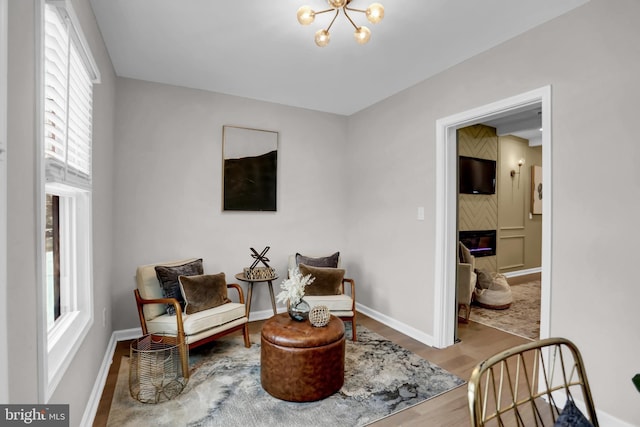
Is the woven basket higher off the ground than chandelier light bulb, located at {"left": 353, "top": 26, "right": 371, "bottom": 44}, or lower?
lower

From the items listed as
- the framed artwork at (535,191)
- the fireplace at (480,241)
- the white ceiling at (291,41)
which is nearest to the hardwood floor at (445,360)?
the fireplace at (480,241)

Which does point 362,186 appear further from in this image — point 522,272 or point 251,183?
point 522,272

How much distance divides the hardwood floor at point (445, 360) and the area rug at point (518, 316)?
177mm

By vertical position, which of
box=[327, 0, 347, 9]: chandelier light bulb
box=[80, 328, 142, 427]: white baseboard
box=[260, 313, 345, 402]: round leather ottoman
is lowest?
box=[80, 328, 142, 427]: white baseboard

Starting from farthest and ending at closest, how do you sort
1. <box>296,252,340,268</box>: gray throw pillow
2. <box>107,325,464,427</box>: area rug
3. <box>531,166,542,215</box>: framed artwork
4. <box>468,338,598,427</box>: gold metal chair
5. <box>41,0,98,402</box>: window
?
1. <box>531,166,542,215</box>: framed artwork
2. <box>296,252,340,268</box>: gray throw pillow
3. <box>107,325,464,427</box>: area rug
4. <box>41,0,98,402</box>: window
5. <box>468,338,598,427</box>: gold metal chair

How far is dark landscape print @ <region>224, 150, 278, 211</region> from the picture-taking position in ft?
12.3

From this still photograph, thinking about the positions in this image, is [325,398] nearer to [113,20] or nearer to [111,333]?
[111,333]

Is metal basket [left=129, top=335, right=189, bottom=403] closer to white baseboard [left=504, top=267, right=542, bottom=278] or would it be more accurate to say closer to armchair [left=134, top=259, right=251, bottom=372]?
armchair [left=134, top=259, right=251, bottom=372]

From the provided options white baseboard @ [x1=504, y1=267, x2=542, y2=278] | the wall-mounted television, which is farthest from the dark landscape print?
white baseboard @ [x1=504, y1=267, x2=542, y2=278]

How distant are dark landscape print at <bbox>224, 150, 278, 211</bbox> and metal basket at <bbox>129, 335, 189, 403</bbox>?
173cm

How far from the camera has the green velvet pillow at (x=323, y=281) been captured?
3393mm

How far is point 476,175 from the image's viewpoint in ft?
17.7

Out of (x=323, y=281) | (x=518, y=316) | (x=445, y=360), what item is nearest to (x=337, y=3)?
(x=323, y=281)

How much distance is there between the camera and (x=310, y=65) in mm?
3000
